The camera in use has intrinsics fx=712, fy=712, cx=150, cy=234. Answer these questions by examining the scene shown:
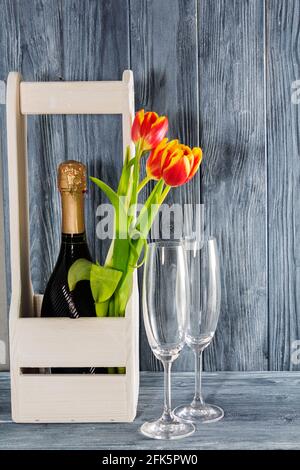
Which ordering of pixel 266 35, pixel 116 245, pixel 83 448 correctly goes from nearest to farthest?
pixel 83 448
pixel 116 245
pixel 266 35

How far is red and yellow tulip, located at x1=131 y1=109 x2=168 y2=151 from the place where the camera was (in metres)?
1.00

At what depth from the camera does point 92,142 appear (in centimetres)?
119

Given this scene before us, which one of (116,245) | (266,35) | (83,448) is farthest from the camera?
(266,35)

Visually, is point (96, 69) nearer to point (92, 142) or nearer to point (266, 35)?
point (92, 142)

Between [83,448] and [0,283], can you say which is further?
[0,283]

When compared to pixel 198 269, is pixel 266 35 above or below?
above

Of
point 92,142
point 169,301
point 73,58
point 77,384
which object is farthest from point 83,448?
point 73,58

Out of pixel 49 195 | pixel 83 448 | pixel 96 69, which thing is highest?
pixel 96 69

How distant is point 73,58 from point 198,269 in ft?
1.41

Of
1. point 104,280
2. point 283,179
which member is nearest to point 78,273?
point 104,280

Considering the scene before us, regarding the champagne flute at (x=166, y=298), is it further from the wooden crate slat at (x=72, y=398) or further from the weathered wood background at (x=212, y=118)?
the weathered wood background at (x=212, y=118)

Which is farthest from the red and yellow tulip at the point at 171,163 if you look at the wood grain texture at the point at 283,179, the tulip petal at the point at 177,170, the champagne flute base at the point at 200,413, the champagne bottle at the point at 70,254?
the champagne flute base at the point at 200,413

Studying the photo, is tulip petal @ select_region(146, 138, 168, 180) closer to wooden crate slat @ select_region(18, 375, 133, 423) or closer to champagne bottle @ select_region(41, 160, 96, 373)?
champagne bottle @ select_region(41, 160, 96, 373)

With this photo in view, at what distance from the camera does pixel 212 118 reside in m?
1.18
